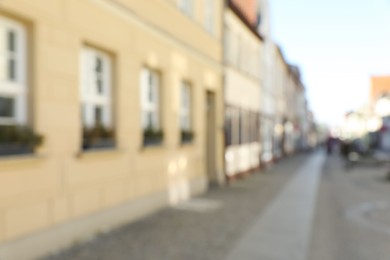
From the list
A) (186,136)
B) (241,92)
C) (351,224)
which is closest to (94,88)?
(186,136)

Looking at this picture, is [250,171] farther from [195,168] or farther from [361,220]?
[361,220]

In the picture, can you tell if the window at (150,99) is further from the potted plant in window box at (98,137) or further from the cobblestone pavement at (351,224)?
the cobblestone pavement at (351,224)

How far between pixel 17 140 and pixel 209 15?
376 inches

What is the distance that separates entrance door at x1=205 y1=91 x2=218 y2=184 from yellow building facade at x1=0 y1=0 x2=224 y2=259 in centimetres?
228

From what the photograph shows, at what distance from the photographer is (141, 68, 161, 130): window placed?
932cm

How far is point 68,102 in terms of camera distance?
6.48 meters

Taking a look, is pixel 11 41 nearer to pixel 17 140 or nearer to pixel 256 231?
pixel 17 140

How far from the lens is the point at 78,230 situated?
659 cm

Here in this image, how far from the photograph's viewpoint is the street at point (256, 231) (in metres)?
6.02

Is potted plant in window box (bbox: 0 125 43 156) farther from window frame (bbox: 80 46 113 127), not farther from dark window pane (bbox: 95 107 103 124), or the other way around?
dark window pane (bbox: 95 107 103 124)

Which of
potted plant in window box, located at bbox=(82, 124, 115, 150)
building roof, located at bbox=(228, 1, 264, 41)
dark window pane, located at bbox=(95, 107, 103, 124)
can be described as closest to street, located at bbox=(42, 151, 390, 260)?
potted plant in window box, located at bbox=(82, 124, 115, 150)

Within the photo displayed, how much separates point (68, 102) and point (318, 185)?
11010 mm

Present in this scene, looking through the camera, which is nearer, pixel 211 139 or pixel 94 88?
pixel 94 88

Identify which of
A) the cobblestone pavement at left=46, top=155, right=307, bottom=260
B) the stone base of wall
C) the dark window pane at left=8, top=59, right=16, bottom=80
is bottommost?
the cobblestone pavement at left=46, top=155, right=307, bottom=260
